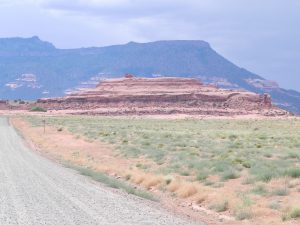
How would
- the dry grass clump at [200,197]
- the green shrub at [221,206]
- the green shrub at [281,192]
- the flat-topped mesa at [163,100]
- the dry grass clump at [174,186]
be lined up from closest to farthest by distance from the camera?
the green shrub at [221,206], the green shrub at [281,192], the dry grass clump at [200,197], the dry grass clump at [174,186], the flat-topped mesa at [163,100]

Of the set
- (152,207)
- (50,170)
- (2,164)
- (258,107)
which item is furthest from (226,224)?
(258,107)

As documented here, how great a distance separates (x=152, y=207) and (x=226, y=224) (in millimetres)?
2842

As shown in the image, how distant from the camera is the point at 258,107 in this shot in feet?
401

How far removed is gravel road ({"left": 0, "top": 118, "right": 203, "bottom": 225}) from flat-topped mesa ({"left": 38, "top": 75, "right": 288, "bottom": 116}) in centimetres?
9416

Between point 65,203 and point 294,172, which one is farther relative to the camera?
point 294,172

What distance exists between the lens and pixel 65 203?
1714cm

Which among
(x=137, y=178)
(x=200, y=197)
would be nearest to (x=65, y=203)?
(x=200, y=197)

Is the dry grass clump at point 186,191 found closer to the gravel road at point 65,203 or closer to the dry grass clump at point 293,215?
the gravel road at point 65,203

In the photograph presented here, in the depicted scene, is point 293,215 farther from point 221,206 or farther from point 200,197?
point 200,197

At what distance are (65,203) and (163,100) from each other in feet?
375

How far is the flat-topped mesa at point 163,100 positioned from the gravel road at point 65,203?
94158 millimetres

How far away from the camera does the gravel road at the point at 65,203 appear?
14680 mm

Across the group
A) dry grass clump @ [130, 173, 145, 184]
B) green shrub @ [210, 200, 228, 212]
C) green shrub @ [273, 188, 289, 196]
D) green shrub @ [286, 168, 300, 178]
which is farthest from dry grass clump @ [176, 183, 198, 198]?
green shrub @ [286, 168, 300, 178]

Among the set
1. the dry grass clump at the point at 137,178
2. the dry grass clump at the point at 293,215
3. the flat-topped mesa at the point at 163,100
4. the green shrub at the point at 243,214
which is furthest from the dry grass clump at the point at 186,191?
the flat-topped mesa at the point at 163,100
